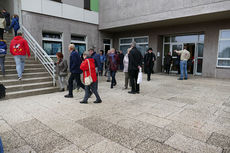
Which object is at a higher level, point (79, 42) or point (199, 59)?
point (79, 42)

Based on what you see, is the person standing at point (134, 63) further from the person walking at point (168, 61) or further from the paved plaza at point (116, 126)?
the person walking at point (168, 61)

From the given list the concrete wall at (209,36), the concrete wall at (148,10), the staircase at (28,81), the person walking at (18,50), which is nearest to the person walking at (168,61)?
the concrete wall at (209,36)

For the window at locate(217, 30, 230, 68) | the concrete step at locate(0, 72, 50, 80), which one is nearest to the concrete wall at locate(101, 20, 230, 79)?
the window at locate(217, 30, 230, 68)

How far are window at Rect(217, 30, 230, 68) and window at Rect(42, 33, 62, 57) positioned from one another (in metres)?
11.0

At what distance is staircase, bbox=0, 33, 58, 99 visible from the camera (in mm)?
5752

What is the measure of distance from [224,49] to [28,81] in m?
11.2

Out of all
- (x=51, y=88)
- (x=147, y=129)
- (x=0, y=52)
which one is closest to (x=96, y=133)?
(x=147, y=129)

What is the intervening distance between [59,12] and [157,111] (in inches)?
408

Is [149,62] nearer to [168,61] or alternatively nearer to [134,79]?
[134,79]

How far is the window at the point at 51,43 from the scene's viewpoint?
11.3 metres

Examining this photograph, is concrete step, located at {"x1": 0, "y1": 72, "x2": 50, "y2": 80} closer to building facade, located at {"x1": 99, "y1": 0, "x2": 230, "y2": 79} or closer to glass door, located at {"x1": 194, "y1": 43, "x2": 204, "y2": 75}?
building facade, located at {"x1": 99, "y1": 0, "x2": 230, "y2": 79}

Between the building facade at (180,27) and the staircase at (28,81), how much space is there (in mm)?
7625

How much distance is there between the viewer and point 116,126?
3346 mm

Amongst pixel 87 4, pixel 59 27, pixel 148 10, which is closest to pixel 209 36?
pixel 148 10
